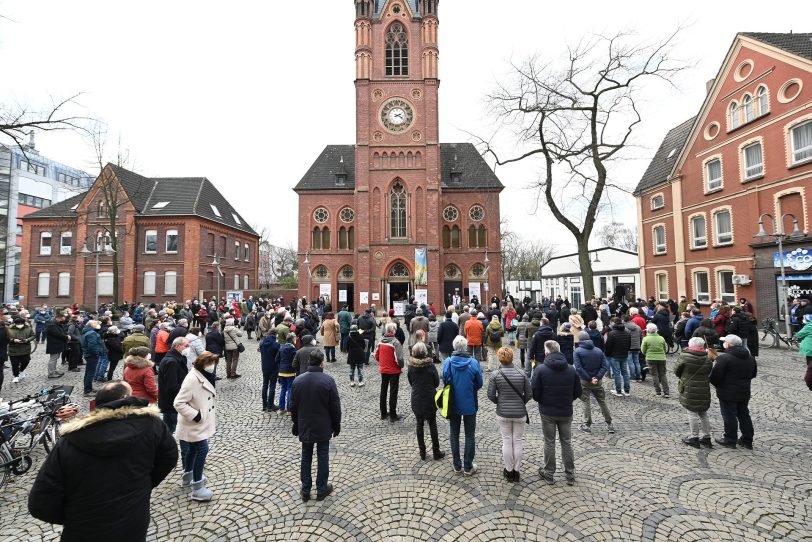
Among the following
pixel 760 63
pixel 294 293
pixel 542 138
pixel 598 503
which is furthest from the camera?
pixel 294 293

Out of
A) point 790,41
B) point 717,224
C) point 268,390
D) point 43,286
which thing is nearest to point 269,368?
point 268,390

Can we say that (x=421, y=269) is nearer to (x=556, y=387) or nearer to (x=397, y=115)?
(x=397, y=115)

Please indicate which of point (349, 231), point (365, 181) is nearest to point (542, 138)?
point (365, 181)

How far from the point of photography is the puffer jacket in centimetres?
552

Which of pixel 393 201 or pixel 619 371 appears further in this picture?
pixel 393 201

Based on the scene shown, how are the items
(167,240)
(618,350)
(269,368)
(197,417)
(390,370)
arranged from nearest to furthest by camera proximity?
1. (197,417)
2. (390,370)
3. (269,368)
4. (618,350)
5. (167,240)

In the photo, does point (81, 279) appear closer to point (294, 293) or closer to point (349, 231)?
point (294, 293)

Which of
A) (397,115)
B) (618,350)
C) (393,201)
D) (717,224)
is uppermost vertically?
(397,115)

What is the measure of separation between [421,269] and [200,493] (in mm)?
23857

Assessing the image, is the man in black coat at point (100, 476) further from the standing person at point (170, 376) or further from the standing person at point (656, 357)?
the standing person at point (656, 357)

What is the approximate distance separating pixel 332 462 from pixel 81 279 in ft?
117

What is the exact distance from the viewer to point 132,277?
29.8 m

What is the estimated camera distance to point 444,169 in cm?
3391

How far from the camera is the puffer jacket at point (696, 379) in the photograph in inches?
217
